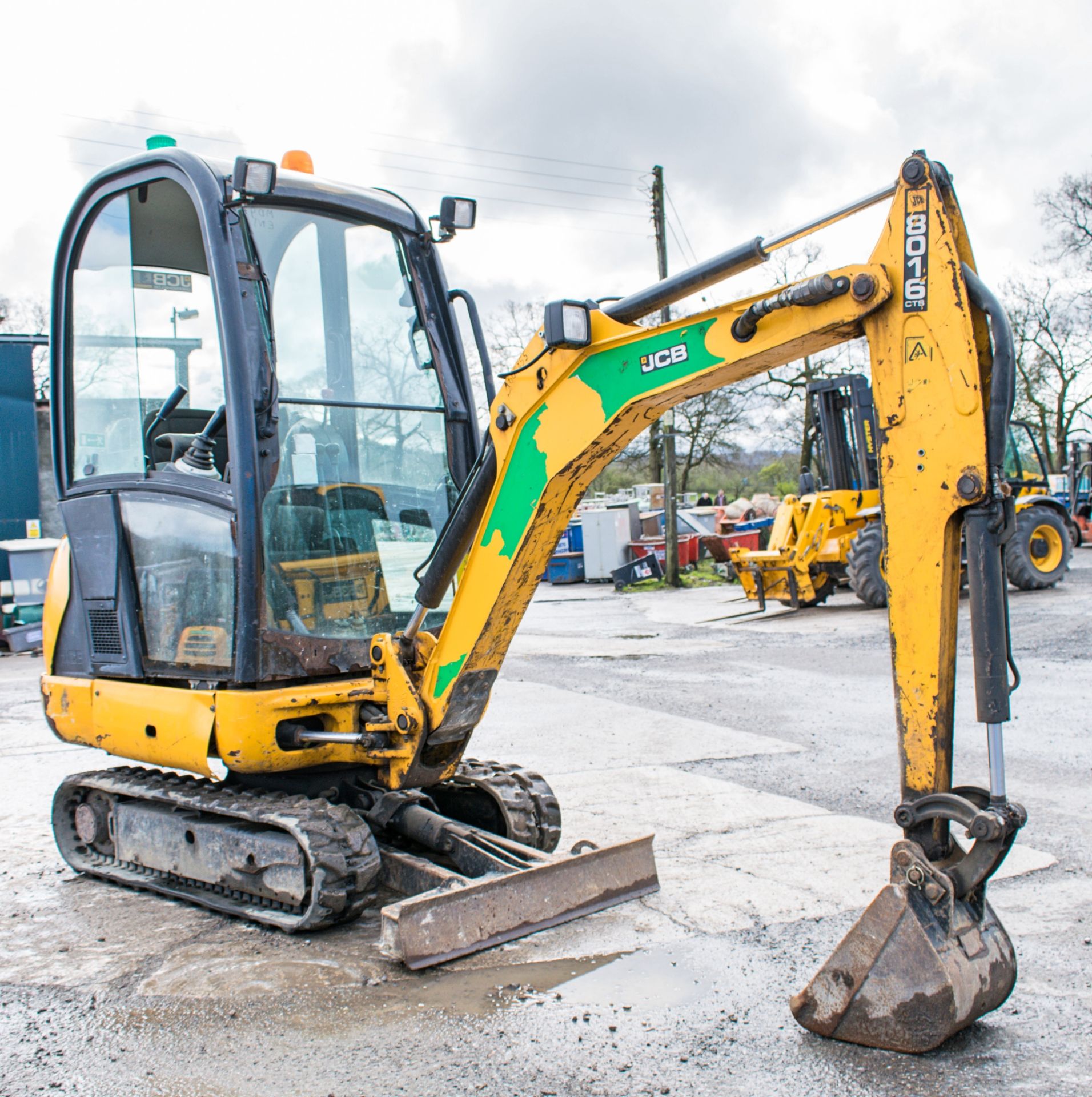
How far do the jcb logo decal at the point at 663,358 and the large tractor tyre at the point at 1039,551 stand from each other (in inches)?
510

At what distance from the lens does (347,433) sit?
15.2ft

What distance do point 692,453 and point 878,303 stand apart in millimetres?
41654

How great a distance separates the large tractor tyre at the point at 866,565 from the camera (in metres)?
14.4

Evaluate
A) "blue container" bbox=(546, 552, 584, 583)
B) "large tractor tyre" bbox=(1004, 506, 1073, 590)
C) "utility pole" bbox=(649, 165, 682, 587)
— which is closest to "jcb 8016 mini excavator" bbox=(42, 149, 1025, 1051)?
"large tractor tyre" bbox=(1004, 506, 1073, 590)

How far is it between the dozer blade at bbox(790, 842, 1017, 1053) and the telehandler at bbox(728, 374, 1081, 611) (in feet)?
39.3

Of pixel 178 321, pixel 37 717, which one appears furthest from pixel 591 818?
pixel 37 717

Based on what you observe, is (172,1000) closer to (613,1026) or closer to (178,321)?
(613,1026)

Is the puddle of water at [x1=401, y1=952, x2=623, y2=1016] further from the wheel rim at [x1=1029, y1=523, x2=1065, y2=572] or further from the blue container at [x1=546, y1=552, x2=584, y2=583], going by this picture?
the blue container at [x1=546, y1=552, x2=584, y2=583]

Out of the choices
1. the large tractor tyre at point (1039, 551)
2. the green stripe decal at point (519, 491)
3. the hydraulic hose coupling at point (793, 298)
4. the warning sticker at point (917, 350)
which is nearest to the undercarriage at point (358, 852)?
the green stripe decal at point (519, 491)

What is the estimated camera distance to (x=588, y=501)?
34.7 m

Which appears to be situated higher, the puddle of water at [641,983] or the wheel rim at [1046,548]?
the wheel rim at [1046,548]

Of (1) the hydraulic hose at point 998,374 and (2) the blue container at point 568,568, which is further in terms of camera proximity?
(2) the blue container at point 568,568

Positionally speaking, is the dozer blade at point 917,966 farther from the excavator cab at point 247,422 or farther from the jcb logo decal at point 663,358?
the excavator cab at point 247,422

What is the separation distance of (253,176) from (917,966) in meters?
3.46
